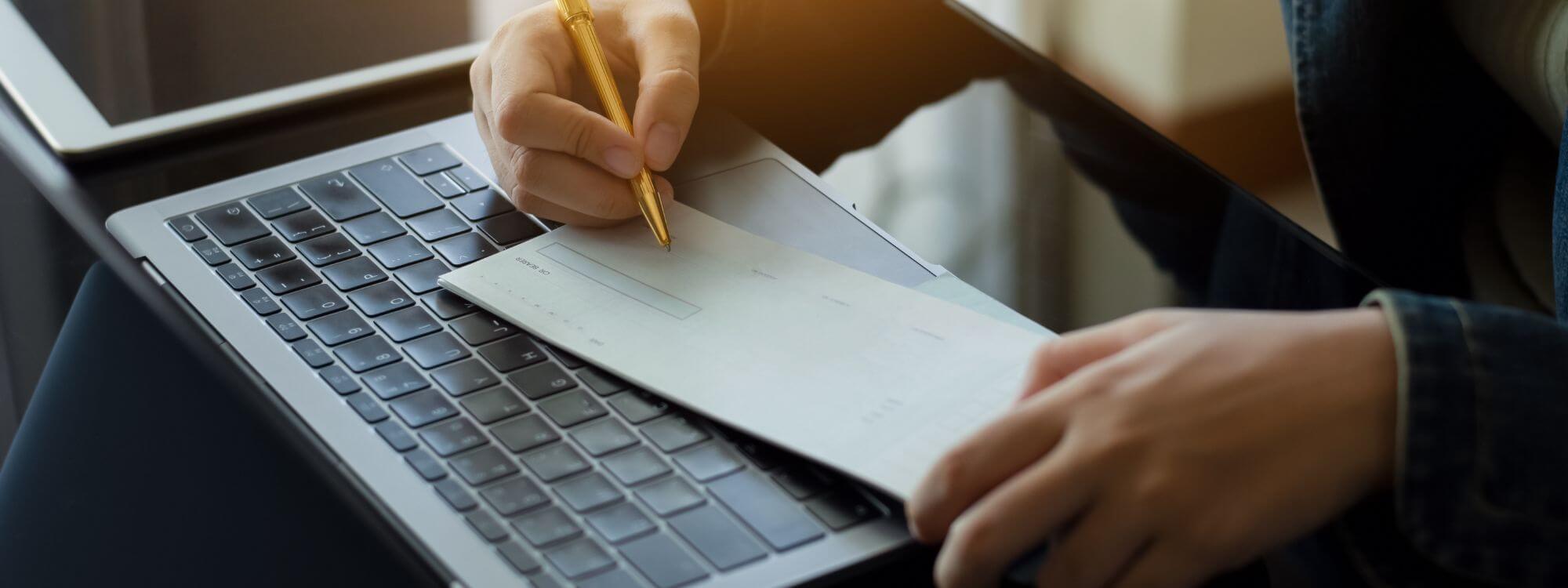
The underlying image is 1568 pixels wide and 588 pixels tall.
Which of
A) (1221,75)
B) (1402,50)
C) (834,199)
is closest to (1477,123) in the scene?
(1402,50)

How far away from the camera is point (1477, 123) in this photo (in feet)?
2.73

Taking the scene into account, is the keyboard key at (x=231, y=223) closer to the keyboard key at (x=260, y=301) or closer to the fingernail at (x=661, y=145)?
the keyboard key at (x=260, y=301)

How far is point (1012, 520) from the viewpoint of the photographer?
414 millimetres

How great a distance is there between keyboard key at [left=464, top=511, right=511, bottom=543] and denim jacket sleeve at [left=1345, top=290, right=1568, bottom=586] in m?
0.29

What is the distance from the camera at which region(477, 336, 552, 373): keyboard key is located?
22.0 inches

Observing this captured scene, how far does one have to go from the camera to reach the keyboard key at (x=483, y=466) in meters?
0.49

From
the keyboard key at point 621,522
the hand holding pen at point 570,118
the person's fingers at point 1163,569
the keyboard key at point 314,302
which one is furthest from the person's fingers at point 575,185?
the person's fingers at point 1163,569

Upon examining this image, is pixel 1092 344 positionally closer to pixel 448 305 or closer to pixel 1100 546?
pixel 1100 546

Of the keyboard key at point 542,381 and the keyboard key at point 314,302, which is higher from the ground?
the keyboard key at point 314,302

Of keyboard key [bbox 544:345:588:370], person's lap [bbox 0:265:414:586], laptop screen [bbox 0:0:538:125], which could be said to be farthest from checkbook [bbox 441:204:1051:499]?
laptop screen [bbox 0:0:538:125]

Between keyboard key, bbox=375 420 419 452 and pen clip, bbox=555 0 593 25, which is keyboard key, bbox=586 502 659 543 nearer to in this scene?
keyboard key, bbox=375 420 419 452

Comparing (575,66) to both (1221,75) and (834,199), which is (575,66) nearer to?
(834,199)

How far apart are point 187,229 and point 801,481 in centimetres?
36

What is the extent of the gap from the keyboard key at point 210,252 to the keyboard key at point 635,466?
25 centimetres
